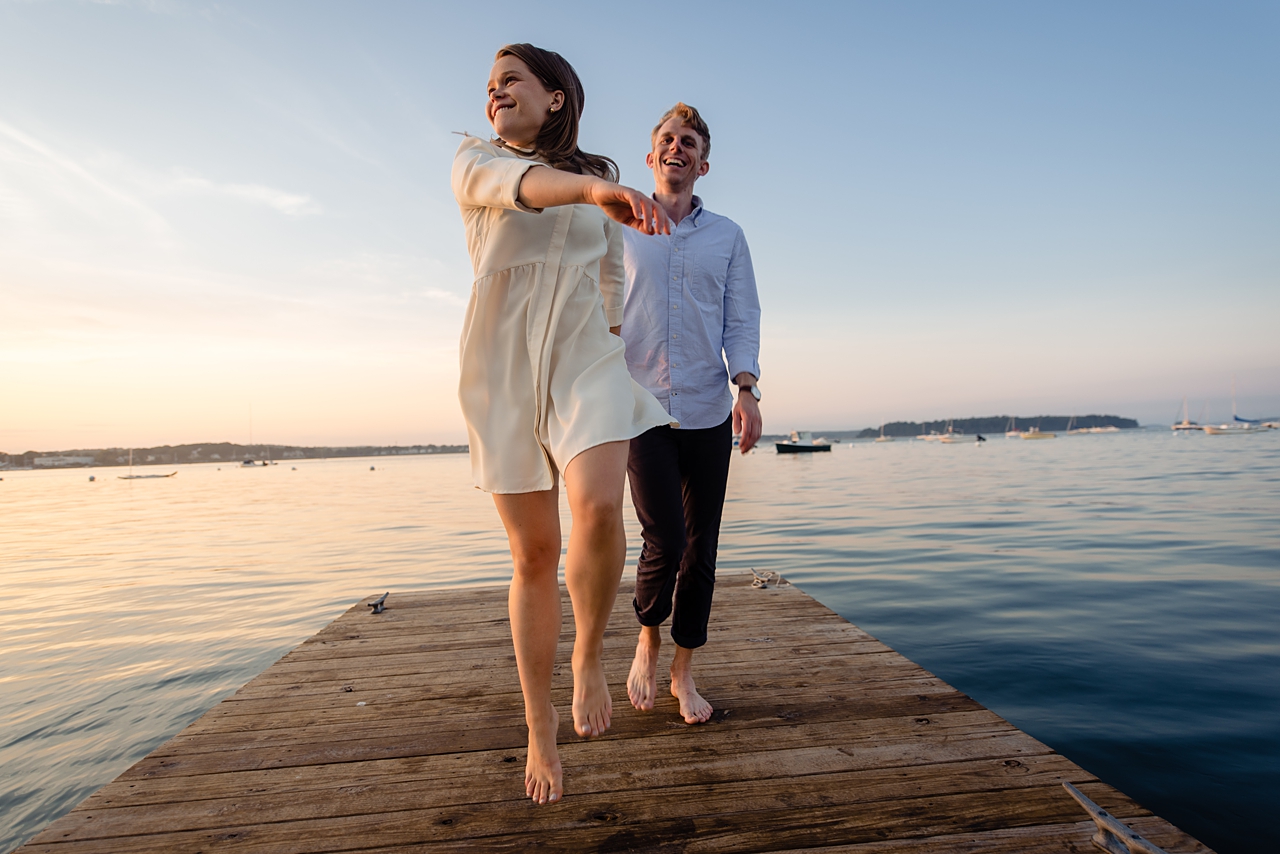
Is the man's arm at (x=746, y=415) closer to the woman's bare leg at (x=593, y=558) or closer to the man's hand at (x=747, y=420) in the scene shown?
the man's hand at (x=747, y=420)

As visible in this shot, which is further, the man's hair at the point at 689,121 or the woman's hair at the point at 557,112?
the man's hair at the point at 689,121

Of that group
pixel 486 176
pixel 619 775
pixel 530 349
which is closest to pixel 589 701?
pixel 619 775

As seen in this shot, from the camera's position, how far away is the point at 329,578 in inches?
353

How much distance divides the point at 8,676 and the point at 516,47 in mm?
6869

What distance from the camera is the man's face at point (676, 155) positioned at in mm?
2721

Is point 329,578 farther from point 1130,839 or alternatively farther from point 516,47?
point 1130,839

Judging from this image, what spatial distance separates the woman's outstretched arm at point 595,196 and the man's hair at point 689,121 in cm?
150

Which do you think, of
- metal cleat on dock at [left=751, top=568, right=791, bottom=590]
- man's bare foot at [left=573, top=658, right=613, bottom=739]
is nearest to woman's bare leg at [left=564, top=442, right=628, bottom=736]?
man's bare foot at [left=573, top=658, right=613, bottom=739]

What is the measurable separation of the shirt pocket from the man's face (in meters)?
0.33

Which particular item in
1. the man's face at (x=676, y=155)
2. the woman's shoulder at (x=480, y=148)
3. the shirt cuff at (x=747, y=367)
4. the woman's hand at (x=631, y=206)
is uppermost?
the man's face at (x=676, y=155)

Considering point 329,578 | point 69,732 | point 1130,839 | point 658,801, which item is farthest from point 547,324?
point 329,578

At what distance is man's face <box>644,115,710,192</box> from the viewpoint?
8.93ft

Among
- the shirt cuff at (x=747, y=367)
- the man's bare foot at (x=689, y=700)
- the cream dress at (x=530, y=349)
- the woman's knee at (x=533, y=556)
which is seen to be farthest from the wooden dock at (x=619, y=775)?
the shirt cuff at (x=747, y=367)

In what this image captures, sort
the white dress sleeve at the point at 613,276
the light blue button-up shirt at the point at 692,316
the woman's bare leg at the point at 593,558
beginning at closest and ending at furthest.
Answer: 1. the woman's bare leg at the point at 593,558
2. the white dress sleeve at the point at 613,276
3. the light blue button-up shirt at the point at 692,316
